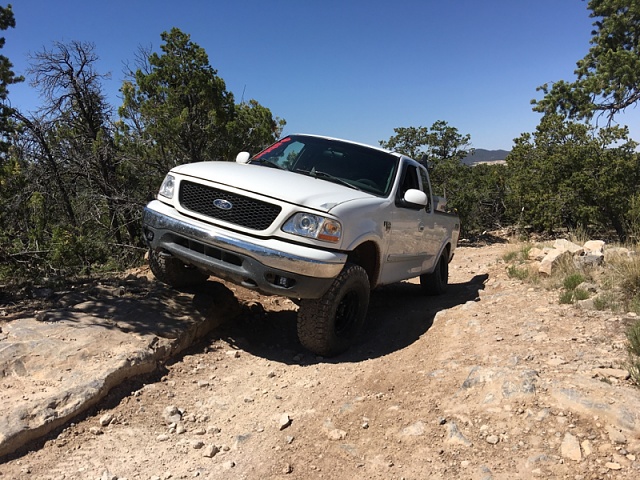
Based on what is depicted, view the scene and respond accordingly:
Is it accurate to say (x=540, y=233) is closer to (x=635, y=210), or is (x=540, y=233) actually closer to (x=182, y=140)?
(x=635, y=210)

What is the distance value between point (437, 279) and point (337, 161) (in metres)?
2.54

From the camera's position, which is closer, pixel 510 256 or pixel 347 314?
pixel 347 314

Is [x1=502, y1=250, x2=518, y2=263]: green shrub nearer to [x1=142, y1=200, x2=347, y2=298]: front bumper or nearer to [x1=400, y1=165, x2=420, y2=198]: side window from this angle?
[x1=400, y1=165, x2=420, y2=198]: side window

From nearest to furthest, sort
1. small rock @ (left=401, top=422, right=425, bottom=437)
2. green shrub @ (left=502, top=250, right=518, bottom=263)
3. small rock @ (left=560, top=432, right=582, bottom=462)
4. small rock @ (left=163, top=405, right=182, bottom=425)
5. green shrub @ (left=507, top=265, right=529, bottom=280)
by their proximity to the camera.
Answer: small rock @ (left=560, top=432, right=582, bottom=462) → small rock @ (left=401, top=422, right=425, bottom=437) → small rock @ (left=163, top=405, right=182, bottom=425) → green shrub @ (left=507, top=265, right=529, bottom=280) → green shrub @ (left=502, top=250, right=518, bottom=263)

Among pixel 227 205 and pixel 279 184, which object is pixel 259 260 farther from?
pixel 279 184

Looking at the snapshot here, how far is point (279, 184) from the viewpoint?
4.38 m

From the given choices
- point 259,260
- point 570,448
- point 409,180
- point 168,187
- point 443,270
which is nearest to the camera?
point 570,448

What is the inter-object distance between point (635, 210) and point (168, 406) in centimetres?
1052

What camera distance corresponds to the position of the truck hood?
4184 mm

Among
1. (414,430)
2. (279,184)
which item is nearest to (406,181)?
(279,184)

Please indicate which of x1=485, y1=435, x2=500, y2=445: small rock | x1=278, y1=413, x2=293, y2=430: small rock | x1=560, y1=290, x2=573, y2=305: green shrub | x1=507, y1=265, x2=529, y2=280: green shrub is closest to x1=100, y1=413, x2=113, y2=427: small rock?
x1=278, y1=413, x2=293, y2=430: small rock

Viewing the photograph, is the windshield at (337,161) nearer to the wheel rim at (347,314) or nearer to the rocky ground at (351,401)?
the wheel rim at (347,314)

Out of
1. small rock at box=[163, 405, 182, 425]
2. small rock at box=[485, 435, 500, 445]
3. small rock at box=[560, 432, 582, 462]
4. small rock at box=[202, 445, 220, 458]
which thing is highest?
small rock at box=[560, 432, 582, 462]

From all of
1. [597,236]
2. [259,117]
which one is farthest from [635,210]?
[259,117]
